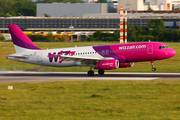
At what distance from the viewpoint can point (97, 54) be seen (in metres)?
38.9

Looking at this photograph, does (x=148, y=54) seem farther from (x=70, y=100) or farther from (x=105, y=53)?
(x=70, y=100)

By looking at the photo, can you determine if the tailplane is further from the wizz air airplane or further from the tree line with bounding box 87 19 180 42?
the tree line with bounding box 87 19 180 42

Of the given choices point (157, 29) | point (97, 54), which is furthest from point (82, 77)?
point (157, 29)

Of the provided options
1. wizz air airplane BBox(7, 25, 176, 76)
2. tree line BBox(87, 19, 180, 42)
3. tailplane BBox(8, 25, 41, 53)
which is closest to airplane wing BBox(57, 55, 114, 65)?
wizz air airplane BBox(7, 25, 176, 76)

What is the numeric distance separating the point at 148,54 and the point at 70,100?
708 inches

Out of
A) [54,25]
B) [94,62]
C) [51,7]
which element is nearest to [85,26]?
[54,25]

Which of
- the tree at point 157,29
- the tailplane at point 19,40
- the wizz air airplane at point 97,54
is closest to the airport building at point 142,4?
the tree at point 157,29

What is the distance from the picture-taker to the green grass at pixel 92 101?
17906mm

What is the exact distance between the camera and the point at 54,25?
158 metres

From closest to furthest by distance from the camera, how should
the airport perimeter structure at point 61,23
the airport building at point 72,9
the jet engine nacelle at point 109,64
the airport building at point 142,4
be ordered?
the jet engine nacelle at point 109,64, the airport perimeter structure at point 61,23, the airport building at point 142,4, the airport building at point 72,9

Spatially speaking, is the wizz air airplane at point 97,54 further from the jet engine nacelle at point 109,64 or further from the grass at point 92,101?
the grass at point 92,101

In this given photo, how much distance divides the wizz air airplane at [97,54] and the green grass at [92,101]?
28.8 ft

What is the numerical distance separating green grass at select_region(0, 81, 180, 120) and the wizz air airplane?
28.8 ft

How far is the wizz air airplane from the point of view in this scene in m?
37.5
